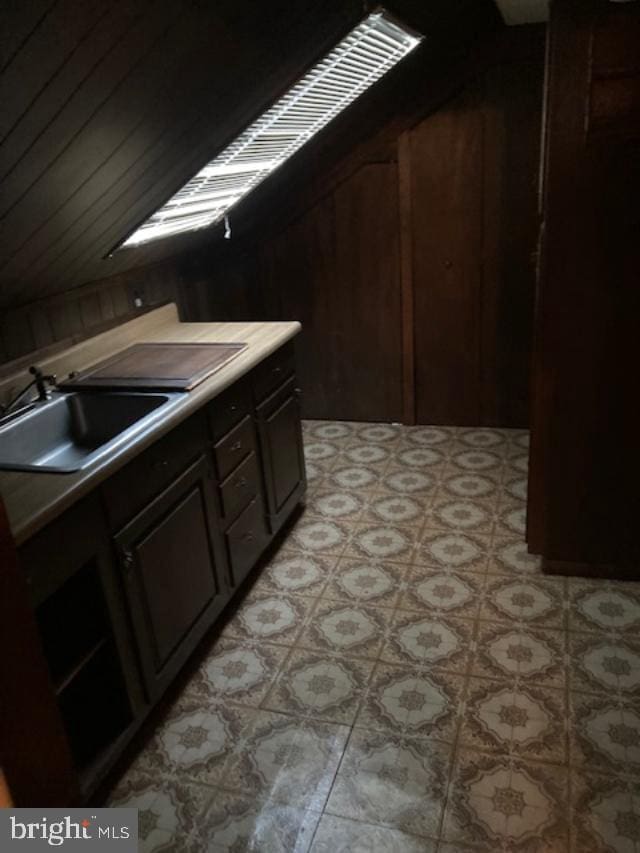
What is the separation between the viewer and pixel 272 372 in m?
2.68

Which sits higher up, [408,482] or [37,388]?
[37,388]

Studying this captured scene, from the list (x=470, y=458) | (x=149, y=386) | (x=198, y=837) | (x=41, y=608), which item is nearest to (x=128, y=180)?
(x=149, y=386)

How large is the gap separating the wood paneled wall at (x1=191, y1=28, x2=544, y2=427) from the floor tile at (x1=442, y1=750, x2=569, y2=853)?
2215 millimetres

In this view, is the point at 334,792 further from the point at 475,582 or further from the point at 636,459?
the point at 636,459

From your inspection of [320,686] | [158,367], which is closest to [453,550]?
[320,686]

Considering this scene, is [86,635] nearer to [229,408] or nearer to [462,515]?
[229,408]

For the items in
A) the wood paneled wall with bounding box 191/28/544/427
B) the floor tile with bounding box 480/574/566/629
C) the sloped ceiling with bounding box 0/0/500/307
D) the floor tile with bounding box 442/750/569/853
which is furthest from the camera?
the wood paneled wall with bounding box 191/28/544/427

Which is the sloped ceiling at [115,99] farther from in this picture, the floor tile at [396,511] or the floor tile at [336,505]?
the floor tile at [396,511]

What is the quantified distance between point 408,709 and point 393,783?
26cm

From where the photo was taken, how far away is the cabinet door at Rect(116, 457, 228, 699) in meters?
1.83

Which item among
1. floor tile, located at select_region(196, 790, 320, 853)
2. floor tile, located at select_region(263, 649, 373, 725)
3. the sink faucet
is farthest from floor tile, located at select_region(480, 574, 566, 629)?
the sink faucet

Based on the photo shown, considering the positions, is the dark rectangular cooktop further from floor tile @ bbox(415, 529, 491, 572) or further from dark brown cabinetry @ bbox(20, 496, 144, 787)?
floor tile @ bbox(415, 529, 491, 572)

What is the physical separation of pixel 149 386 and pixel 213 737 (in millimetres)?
1059

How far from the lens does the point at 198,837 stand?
1.67 metres
